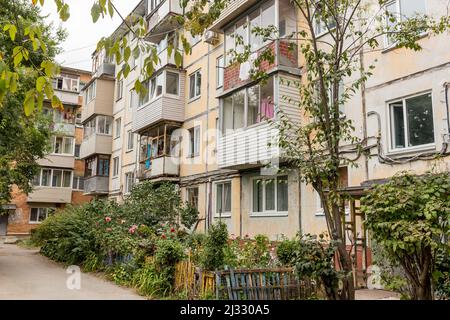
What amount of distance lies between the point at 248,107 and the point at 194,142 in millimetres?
5614

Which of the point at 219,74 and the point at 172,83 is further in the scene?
the point at 172,83

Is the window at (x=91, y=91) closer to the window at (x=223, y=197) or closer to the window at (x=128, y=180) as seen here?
the window at (x=128, y=180)

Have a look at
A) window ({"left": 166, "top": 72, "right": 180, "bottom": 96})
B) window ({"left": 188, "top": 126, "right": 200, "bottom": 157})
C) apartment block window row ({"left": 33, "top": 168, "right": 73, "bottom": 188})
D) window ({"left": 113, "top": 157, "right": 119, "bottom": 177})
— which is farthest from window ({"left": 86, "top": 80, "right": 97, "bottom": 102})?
window ({"left": 188, "top": 126, "right": 200, "bottom": 157})

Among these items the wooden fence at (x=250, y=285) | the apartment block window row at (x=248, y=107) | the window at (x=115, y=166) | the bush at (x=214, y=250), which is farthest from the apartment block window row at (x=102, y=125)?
the wooden fence at (x=250, y=285)

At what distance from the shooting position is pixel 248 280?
7.77 meters

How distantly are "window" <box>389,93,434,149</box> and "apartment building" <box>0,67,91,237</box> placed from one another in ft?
92.1

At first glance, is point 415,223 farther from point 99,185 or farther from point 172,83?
point 99,185

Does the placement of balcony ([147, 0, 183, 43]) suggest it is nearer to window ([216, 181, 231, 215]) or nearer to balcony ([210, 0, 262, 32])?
balcony ([210, 0, 262, 32])

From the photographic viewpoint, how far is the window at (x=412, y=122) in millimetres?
10531

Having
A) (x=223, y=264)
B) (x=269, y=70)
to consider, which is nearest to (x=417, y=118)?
(x=269, y=70)

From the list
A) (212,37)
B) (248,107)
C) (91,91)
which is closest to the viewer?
(248,107)

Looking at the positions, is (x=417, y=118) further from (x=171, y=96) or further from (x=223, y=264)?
(x=171, y=96)

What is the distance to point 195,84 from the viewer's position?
21203 mm

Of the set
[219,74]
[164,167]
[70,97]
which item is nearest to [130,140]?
[164,167]
